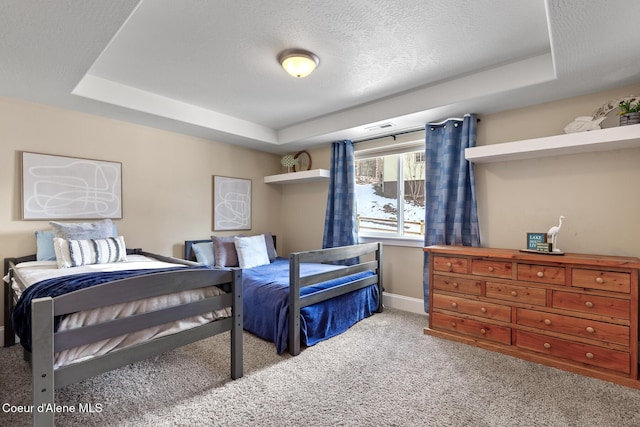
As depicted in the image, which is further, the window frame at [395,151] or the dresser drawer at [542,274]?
the window frame at [395,151]

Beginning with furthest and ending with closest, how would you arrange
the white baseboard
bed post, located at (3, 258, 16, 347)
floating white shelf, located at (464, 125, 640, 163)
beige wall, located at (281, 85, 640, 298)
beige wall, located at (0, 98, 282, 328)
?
the white baseboard, beige wall, located at (0, 98, 282, 328), bed post, located at (3, 258, 16, 347), beige wall, located at (281, 85, 640, 298), floating white shelf, located at (464, 125, 640, 163)

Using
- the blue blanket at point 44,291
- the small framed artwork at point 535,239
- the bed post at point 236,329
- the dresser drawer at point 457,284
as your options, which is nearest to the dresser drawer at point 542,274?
the small framed artwork at point 535,239

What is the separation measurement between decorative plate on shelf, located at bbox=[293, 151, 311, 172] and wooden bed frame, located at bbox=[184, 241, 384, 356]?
5.71 ft

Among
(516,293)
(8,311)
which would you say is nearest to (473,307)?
(516,293)

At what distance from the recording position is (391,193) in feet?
12.3

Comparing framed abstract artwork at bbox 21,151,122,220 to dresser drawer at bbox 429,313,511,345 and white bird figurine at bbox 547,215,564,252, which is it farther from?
white bird figurine at bbox 547,215,564,252

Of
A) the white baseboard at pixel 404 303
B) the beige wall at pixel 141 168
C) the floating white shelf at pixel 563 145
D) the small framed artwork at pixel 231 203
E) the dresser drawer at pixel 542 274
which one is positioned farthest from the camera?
the small framed artwork at pixel 231 203

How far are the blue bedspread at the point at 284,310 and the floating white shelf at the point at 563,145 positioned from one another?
67.9 inches

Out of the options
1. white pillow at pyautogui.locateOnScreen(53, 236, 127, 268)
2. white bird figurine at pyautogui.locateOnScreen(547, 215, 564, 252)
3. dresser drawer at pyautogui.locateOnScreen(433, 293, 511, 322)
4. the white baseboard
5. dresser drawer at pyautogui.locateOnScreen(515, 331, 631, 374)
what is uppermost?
white bird figurine at pyautogui.locateOnScreen(547, 215, 564, 252)

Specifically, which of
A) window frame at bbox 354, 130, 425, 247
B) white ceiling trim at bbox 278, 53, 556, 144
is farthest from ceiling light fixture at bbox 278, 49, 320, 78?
window frame at bbox 354, 130, 425, 247

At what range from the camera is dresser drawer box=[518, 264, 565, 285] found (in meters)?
2.15

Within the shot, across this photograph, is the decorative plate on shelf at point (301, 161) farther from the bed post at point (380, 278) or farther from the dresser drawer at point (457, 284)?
the dresser drawer at point (457, 284)

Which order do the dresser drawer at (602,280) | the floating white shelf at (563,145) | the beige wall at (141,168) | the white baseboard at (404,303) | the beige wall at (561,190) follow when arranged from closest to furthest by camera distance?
the dresser drawer at (602,280) < the floating white shelf at (563,145) < the beige wall at (561,190) < the beige wall at (141,168) < the white baseboard at (404,303)

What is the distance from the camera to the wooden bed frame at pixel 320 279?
2.36m
